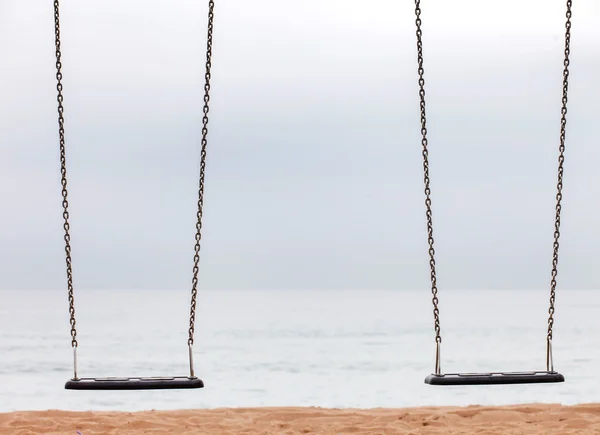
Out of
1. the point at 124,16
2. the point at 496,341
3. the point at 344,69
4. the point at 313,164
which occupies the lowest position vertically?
the point at 496,341

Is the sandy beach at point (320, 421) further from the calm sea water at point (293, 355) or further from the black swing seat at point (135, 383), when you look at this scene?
the calm sea water at point (293, 355)

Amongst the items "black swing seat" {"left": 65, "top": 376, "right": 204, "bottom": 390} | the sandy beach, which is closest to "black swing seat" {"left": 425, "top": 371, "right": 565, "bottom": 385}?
"black swing seat" {"left": 65, "top": 376, "right": 204, "bottom": 390}

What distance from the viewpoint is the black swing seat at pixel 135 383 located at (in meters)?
5.38

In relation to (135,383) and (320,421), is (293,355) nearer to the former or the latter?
(320,421)

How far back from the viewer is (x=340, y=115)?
3800 cm

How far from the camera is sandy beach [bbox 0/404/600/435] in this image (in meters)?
7.32

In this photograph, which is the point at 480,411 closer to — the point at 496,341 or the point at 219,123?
the point at 496,341

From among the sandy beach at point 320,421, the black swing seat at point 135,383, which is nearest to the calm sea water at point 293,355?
the sandy beach at point 320,421

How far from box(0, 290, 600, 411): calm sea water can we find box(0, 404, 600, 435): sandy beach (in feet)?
18.0

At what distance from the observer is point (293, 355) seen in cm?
1967

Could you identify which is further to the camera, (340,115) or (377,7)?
(377,7)

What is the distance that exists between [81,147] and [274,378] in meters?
22.0

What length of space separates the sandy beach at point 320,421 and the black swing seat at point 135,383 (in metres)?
1.81

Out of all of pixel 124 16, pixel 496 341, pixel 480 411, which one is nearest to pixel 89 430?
pixel 480 411
